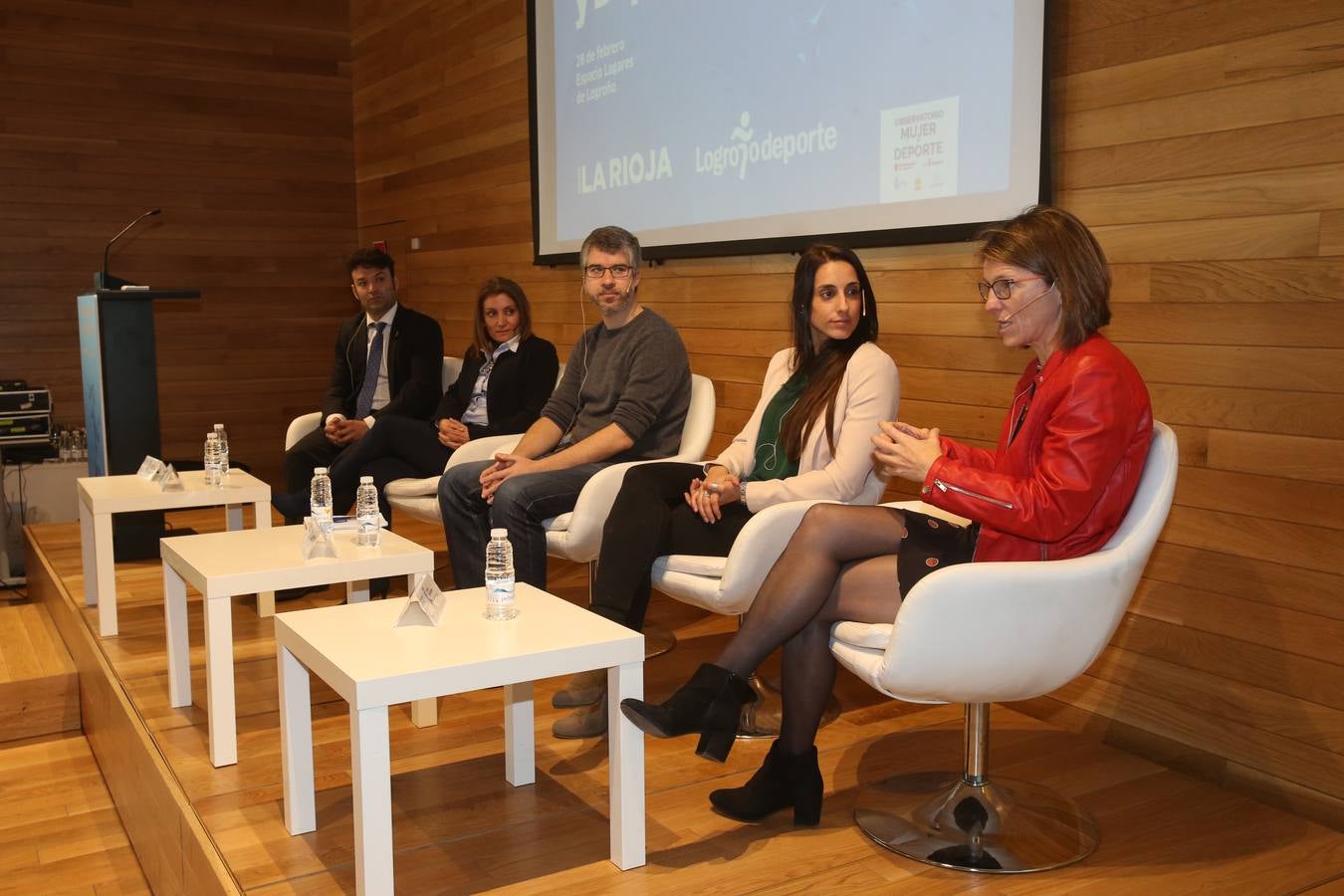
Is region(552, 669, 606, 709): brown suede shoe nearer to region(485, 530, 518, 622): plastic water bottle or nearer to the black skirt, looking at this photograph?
region(485, 530, 518, 622): plastic water bottle

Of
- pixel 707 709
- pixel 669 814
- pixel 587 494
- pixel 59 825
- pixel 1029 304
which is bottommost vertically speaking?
pixel 59 825

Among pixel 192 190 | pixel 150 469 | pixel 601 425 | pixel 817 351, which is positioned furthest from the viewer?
pixel 192 190

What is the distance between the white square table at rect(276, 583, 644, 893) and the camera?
1.84 metres

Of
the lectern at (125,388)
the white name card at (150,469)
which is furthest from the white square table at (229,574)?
the lectern at (125,388)

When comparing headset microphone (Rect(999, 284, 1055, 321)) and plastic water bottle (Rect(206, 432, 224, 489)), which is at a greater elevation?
headset microphone (Rect(999, 284, 1055, 321))

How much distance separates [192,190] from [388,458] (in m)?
3.46

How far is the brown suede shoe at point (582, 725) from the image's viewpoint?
2.69 m

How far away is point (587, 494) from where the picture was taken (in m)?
2.99

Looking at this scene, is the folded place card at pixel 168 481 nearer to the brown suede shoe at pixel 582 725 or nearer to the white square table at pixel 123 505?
the white square table at pixel 123 505

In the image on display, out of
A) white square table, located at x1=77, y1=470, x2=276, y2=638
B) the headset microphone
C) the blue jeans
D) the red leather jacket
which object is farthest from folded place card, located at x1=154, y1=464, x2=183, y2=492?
the headset microphone

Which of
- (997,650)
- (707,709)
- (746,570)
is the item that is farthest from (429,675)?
(997,650)

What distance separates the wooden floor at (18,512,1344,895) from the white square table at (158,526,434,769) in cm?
10

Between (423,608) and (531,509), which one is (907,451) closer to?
(423,608)

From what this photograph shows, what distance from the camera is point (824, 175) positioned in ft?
11.2
